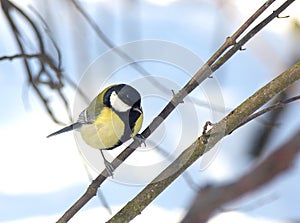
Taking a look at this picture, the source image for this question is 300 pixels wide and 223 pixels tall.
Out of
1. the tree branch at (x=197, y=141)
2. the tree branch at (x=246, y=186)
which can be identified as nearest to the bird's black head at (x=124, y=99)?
the tree branch at (x=197, y=141)

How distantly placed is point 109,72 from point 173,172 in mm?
524

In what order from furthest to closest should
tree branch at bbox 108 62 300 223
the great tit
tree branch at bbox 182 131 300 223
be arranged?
the great tit
tree branch at bbox 108 62 300 223
tree branch at bbox 182 131 300 223

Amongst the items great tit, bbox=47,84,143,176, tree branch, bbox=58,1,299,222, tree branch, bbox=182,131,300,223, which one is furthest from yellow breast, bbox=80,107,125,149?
tree branch, bbox=182,131,300,223

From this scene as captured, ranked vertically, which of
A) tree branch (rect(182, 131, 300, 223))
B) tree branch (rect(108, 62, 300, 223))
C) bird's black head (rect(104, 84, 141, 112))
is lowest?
tree branch (rect(182, 131, 300, 223))

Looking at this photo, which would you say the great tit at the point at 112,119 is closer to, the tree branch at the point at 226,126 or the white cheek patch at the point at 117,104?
the white cheek patch at the point at 117,104

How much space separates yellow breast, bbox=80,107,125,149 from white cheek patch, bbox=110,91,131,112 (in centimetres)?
1

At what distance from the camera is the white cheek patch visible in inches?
24.6

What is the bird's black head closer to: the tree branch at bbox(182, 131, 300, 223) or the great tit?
the great tit

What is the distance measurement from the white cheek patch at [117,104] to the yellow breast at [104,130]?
0.04 feet

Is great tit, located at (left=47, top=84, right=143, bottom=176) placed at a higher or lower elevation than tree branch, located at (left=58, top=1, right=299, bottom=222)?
higher

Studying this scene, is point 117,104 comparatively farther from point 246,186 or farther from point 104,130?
point 246,186

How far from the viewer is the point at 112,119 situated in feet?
2.16

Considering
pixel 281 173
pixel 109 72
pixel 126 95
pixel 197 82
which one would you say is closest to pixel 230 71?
pixel 109 72

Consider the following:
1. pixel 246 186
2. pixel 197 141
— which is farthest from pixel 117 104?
pixel 246 186
